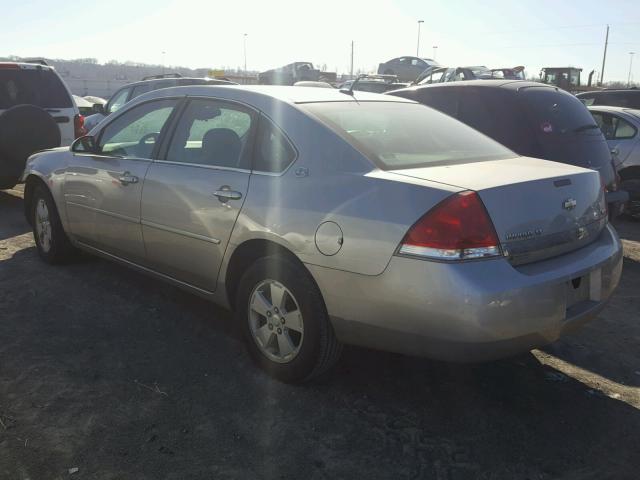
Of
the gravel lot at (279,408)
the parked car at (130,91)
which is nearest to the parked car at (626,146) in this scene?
the gravel lot at (279,408)

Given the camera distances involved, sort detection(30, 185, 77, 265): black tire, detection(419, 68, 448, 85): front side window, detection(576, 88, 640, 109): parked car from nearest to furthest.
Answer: detection(30, 185, 77, 265): black tire < detection(576, 88, 640, 109): parked car < detection(419, 68, 448, 85): front side window

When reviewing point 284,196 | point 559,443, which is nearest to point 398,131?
point 284,196

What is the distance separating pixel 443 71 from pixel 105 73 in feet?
189

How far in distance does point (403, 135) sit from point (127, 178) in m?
2.00

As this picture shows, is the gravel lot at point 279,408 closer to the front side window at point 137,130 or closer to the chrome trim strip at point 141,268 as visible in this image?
the chrome trim strip at point 141,268

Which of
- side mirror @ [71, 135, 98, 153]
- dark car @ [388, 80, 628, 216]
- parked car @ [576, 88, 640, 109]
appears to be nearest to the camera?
side mirror @ [71, 135, 98, 153]

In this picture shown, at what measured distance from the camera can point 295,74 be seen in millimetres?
33188

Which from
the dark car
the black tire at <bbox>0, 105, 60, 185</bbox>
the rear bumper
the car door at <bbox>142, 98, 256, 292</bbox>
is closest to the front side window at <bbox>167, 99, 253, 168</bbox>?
the car door at <bbox>142, 98, 256, 292</bbox>

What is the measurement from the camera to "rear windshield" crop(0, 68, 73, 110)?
25.8 feet

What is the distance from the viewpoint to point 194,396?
3199 millimetres

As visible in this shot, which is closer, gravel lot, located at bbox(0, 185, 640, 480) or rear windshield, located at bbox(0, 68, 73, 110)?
gravel lot, located at bbox(0, 185, 640, 480)

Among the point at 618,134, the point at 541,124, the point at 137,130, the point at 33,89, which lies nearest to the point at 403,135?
the point at 137,130

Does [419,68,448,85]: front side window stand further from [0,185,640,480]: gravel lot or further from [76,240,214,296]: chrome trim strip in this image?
[0,185,640,480]: gravel lot

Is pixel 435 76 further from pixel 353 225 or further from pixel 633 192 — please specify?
pixel 353 225
